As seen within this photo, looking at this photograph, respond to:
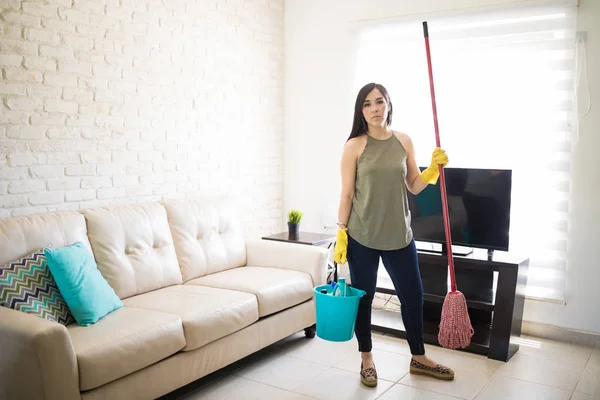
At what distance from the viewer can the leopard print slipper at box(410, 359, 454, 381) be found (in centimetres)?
313

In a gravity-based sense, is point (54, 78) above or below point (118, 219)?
above

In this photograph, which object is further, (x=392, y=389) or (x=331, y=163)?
(x=331, y=163)

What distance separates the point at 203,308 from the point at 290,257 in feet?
3.30

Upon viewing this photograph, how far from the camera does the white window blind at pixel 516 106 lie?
3738 millimetres

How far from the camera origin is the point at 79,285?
103 inches

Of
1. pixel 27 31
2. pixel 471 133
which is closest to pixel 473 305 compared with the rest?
pixel 471 133

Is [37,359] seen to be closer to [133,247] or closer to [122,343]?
[122,343]

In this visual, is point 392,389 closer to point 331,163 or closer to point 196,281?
point 196,281

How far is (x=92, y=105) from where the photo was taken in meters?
3.31

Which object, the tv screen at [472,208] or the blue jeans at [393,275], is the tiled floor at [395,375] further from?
the tv screen at [472,208]

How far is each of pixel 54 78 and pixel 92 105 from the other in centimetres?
26

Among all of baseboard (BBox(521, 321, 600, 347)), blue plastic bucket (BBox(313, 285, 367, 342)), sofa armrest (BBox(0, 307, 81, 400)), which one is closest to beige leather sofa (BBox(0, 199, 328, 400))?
sofa armrest (BBox(0, 307, 81, 400))

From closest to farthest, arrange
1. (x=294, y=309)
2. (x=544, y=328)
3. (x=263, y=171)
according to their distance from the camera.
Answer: (x=294, y=309), (x=544, y=328), (x=263, y=171)

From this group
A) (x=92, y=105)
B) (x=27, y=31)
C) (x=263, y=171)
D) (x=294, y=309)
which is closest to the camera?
(x=27, y=31)
